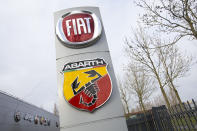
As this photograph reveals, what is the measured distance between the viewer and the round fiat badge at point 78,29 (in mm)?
4941

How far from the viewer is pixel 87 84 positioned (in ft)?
14.3

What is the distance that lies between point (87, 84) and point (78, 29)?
218 centimetres

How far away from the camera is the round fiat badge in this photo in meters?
4.94

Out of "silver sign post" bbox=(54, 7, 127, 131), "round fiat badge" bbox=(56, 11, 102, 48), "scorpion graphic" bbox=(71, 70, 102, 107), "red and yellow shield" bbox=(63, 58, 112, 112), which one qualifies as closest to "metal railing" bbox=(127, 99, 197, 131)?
"silver sign post" bbox=(54, 7, 127, 131)

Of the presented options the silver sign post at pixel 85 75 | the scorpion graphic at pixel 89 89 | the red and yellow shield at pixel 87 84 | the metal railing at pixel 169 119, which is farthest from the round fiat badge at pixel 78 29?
the metal railing at pixel 169 119

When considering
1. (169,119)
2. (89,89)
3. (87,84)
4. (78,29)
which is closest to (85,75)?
(87,84)

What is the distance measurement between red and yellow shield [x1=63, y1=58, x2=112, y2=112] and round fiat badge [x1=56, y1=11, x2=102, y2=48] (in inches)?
32.1

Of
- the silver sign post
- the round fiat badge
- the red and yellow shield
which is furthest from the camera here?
the round fiat badge

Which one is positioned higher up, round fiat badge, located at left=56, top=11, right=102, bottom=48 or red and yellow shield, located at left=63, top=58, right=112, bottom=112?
round fiat badge, located at left=56, top=11, right=102, bottom=48

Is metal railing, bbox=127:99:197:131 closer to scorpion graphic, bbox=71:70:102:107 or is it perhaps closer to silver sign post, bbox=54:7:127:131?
silver sign post, bbox=54:7:127:131

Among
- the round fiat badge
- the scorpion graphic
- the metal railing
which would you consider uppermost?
the round fiat badge

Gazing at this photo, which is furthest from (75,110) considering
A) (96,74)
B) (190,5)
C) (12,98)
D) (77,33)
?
(12,98)

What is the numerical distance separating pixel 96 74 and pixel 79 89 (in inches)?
29.7

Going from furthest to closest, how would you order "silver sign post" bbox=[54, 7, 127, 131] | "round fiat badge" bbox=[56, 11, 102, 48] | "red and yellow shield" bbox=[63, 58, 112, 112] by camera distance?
"round fiat badge" bbox=[56, 11, 102, 48], "red and yellow shield" bbox=[63, 58, 112, 112], "silver sign post" bbox=[54, 7, 127, 131]
